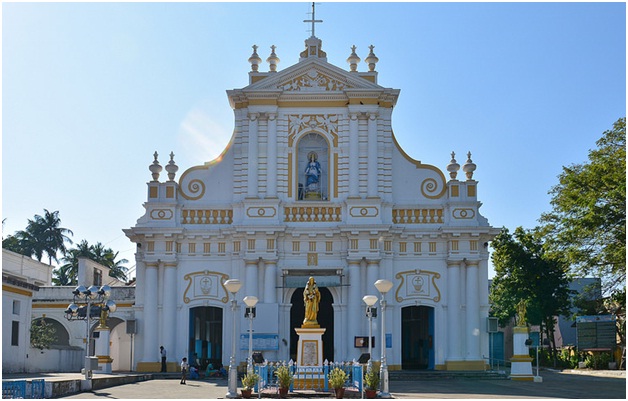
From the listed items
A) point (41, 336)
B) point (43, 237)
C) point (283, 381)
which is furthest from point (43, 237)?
point (283, 381)

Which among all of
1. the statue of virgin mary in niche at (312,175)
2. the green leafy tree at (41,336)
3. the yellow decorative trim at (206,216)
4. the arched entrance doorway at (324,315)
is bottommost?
the green leafy tree at (41,336)

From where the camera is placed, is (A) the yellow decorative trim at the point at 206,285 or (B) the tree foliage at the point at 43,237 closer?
(A) the yellow decorative trim at the point at 206,285

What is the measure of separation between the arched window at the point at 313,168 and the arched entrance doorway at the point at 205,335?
21.2 feet

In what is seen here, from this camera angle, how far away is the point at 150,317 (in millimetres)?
34938

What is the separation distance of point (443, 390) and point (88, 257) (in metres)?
50.1

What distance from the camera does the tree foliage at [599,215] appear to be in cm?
3331

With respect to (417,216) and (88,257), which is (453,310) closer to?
(417,216)

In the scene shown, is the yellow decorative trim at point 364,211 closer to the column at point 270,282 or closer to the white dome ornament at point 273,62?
the column at point 270,282

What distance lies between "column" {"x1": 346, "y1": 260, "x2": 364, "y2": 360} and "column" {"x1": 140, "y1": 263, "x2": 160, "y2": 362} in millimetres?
7984

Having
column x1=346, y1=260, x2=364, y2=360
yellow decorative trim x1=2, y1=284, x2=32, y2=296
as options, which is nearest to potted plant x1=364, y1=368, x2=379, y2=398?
column x1=346, y1=260, x2=364, y2=360

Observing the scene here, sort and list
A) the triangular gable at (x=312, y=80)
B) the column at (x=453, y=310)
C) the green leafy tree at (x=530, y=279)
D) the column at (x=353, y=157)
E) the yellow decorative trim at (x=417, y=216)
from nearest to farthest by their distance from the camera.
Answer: the column at (x=453, y=310) → the column at (x=353, y=157) → the yellow decorative trim at (x=417, y=216) → the triangular gable at (x=312, y=80) → the green leafy tree at (x=530, y=279)

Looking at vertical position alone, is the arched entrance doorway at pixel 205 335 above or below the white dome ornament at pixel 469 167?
below

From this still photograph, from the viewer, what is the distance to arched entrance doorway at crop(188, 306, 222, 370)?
35875mm

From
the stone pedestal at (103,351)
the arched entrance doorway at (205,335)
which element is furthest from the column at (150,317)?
the stone pedestal at (103,351)
